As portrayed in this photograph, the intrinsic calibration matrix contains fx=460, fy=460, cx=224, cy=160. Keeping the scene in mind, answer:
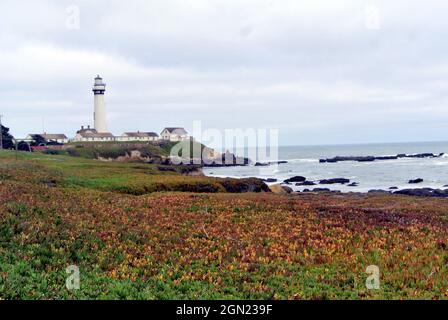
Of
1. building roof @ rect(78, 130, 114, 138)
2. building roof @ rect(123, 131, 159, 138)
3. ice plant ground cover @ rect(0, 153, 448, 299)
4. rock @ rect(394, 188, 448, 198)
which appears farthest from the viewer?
building roof @ rect(123, 131, 159, 138)

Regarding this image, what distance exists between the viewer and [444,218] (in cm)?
2572

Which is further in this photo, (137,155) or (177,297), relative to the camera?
(137,155)

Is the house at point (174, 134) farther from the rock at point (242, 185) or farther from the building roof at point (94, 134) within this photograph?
the rock at point (242, 185)

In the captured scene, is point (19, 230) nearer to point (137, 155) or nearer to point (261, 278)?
point (261, 278)

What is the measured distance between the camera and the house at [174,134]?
191 m

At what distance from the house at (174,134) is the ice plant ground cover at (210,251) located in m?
165

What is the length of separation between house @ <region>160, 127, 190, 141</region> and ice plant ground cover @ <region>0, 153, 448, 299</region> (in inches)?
6485

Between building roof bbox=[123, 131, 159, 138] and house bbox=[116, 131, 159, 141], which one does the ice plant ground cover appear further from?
building roof bbox=[123, 131, 159, 138]

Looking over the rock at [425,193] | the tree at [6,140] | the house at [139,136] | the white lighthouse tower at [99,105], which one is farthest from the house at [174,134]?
the rock at [425,193]

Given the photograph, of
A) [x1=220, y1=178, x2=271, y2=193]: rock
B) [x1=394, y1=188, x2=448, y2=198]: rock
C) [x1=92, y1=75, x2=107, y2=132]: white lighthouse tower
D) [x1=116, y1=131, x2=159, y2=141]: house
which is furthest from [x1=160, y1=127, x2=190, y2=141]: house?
[x1=220, y1=178, x2=271, y2=193]: rock

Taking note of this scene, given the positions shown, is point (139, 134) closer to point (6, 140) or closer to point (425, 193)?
point (6, 140)

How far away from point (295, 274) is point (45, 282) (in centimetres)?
708

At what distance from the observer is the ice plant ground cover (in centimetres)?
1219
